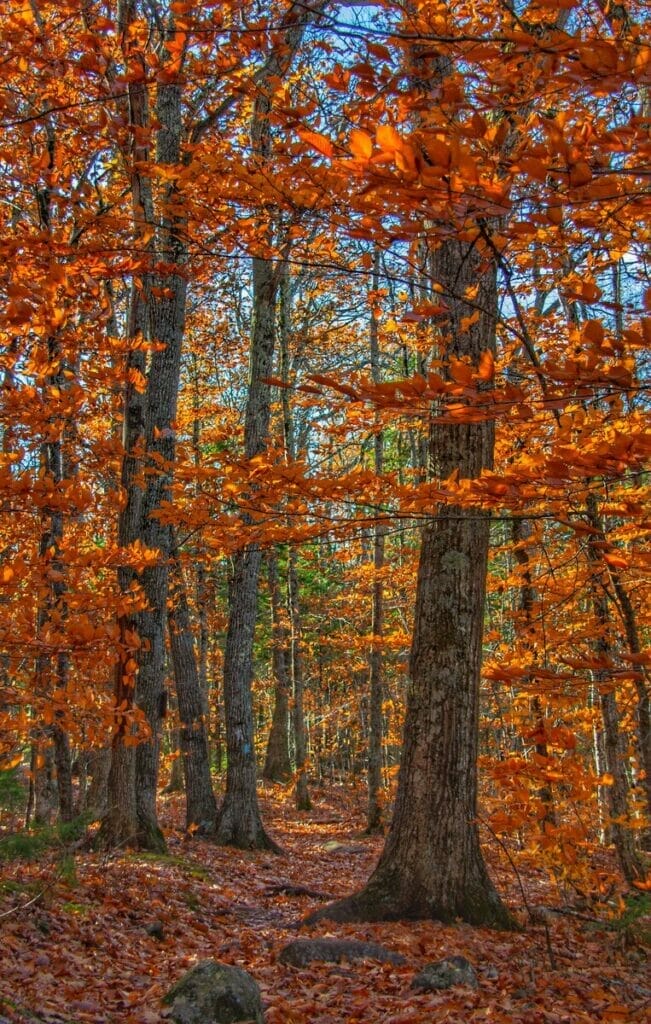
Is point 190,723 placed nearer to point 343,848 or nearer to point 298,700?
point 343,848

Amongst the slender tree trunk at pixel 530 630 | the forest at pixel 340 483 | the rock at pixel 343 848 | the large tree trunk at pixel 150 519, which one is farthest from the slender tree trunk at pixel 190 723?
the slender tree trunk at pixel 530 630

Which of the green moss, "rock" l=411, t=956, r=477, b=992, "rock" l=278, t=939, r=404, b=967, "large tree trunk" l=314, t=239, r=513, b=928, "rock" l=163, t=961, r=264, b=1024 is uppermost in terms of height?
"large tree trunk" l=314, t=239, r=513, b=928

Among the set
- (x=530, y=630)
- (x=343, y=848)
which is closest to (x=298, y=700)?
(x=343, y=848)

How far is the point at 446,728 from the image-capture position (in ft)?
17.8

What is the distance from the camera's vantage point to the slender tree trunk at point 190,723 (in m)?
10.4

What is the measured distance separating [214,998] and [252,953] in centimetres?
174

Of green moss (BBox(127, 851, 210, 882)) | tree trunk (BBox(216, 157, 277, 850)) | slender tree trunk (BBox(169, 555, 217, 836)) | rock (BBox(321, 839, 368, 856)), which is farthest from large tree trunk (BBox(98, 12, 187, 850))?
rock (BBox(321, 839, 368, 856))

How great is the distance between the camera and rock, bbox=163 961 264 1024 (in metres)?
3.40

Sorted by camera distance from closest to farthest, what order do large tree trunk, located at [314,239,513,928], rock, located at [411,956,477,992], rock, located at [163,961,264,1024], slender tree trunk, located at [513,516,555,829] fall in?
1. rock, located at [163,961,264,1024]
2. rock, located at [411,956,477,992]
3. slender tree trunk, located at [513,516,555,829]
4. large tree trunk, located at [314,239,513,928]

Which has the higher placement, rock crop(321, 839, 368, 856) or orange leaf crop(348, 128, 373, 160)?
orange leaf crop(348, 128, 373, 160)

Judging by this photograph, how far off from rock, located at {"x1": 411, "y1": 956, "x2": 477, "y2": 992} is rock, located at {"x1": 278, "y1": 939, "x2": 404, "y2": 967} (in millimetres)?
427

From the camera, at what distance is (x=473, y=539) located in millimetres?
5578

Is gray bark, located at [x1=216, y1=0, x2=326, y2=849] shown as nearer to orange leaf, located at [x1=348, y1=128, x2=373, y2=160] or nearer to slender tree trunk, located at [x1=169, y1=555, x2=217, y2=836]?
slender tree trunk, located at [x1=169, y1=555, x2=217, y2=836]

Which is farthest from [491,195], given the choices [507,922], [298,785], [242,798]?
[298,785]
